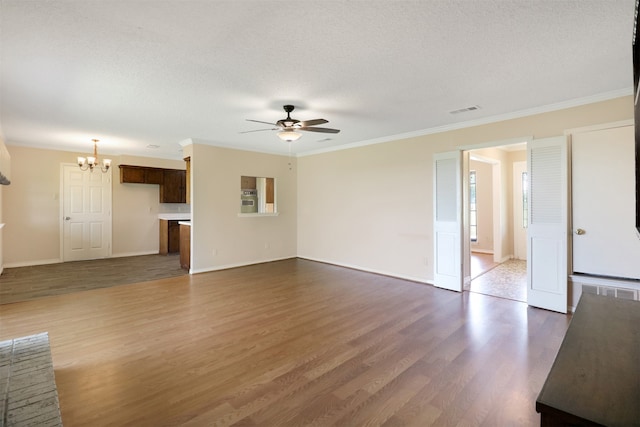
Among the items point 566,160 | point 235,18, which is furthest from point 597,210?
point 235,18

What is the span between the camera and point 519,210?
730 centimetres

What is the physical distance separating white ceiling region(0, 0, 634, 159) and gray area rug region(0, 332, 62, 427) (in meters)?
2.57

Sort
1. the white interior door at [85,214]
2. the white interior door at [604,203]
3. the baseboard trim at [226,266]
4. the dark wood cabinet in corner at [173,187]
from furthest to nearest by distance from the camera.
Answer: the dark wood cabinet in corner at [173,187]
the white interior door at [85,214]
the baseboard trim at [226,266]
the white interior door at [604,203]

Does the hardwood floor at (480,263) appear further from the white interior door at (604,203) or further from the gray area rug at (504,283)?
the white interior door at (604,203)

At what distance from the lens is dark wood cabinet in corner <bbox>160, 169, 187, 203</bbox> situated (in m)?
8.20

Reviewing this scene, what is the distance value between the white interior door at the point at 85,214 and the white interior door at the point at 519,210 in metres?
9.93

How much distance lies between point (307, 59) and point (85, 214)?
7.21 meters

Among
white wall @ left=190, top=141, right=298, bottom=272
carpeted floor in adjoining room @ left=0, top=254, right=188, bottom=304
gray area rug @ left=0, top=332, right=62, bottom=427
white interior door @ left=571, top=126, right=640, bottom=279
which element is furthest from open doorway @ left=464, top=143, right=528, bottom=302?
carpeted floor in adjoining room @ left=0, top=254, right=188, bottom=304

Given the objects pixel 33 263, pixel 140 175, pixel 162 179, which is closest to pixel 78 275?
pixel 33 263

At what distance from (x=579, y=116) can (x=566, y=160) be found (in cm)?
55

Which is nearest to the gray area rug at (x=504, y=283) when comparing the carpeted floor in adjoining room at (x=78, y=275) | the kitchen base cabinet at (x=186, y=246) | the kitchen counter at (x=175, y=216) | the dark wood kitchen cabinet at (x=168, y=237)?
the kitchen base cabinet at (x=186, y=246)

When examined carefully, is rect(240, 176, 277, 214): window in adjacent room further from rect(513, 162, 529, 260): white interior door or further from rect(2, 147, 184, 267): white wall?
rect(513, 162, 529, 260): white interior door

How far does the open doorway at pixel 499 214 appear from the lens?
619 centimetres

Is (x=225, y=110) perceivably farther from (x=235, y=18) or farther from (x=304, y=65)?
(x=235, y=18)
